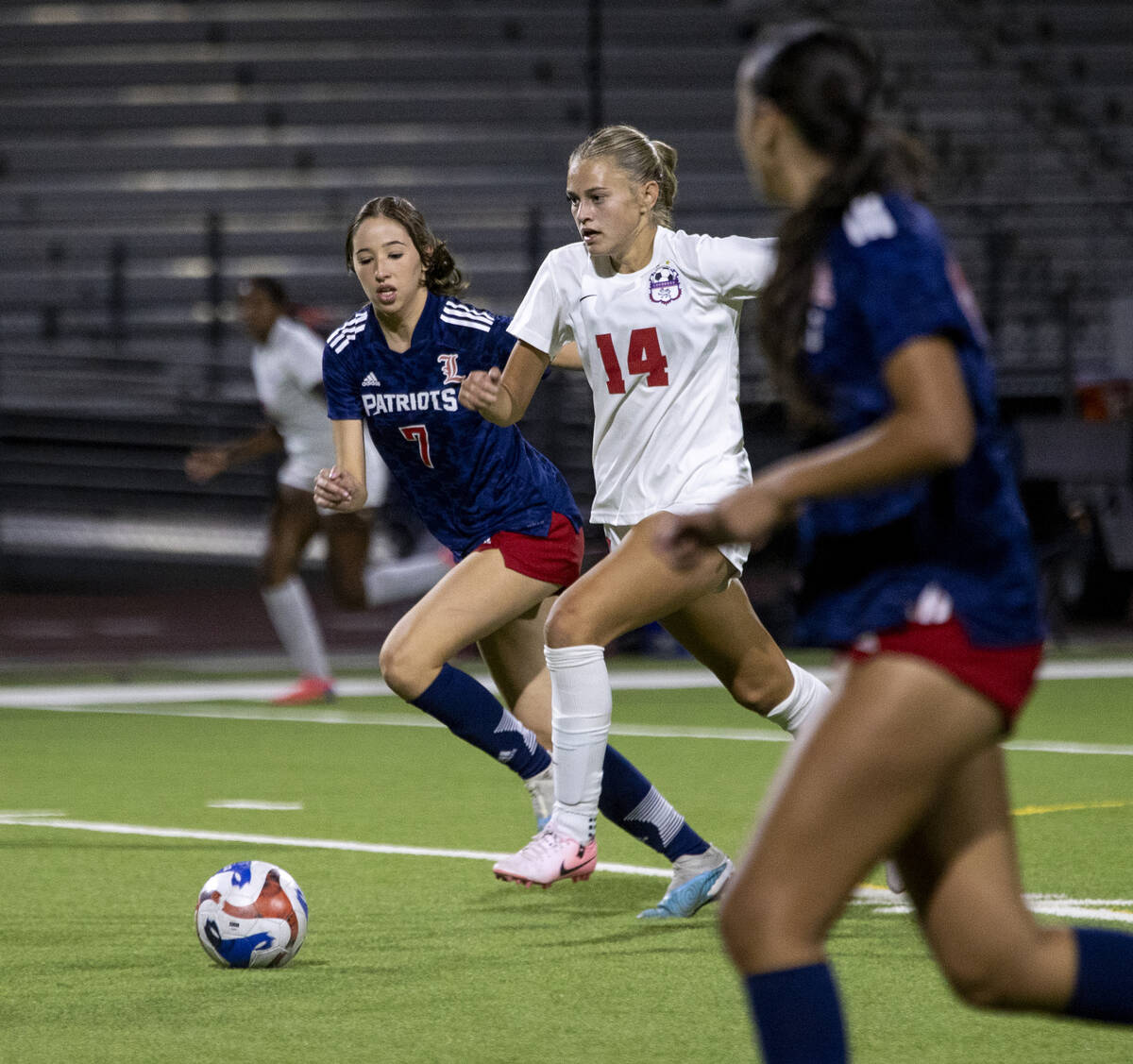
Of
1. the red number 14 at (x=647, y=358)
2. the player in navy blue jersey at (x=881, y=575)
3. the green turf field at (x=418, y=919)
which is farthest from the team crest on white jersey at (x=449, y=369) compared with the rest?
the player in navy blue jersey at (x=881, y=575)

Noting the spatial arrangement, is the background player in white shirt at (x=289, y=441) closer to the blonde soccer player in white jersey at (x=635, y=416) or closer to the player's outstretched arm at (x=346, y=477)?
the player's outstretched arm at (x=346, y=477)

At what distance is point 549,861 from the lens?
5.69 m

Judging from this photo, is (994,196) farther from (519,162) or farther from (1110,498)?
(1110,498)

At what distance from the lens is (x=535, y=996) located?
4926 millimetres

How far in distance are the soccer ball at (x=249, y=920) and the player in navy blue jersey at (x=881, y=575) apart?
238 centimetres

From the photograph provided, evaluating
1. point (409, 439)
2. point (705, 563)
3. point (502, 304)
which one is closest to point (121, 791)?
point (409, 439)

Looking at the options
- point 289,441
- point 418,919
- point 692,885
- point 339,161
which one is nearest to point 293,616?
point 289,441

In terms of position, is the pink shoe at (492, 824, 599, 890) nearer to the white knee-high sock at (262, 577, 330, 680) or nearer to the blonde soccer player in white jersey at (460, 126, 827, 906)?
the blonde soccer player in white jersey at (460, 126, 827, 906)

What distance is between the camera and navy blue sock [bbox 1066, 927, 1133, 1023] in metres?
3.19

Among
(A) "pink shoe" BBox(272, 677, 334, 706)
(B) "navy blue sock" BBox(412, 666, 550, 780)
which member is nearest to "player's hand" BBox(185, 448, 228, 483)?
(A) "pink shoe" BBox(272, 677, 334, 706)

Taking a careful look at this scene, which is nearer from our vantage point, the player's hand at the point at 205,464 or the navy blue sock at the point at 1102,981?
the navy blue sock at the point at 1102,981

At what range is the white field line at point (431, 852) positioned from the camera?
5707 mm

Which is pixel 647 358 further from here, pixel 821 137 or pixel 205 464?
pixel 205 464

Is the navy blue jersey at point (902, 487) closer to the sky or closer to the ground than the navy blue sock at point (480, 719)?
closer to the sky
